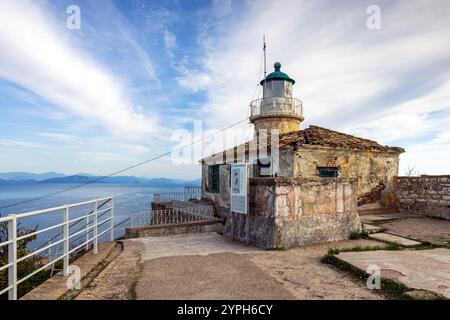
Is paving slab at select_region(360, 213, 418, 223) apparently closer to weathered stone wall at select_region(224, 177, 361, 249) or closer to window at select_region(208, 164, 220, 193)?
weathered stone wall at select_region(224, 177, 361, 249)

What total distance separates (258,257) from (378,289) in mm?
2236

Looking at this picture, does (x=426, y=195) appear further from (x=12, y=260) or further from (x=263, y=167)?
(x=12, y=260)

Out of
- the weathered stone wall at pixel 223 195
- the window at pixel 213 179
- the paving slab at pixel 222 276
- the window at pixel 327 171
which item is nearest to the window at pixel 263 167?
the weathered stone wall at pixel 223 195

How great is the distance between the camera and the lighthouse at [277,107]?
61.5ft

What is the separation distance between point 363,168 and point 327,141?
84.5 inches

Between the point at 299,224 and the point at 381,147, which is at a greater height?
the point at 381,147

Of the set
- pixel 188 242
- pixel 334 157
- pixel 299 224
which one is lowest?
pixel 188 242

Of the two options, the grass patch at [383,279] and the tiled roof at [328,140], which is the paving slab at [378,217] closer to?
the tiled roof at [328,140]

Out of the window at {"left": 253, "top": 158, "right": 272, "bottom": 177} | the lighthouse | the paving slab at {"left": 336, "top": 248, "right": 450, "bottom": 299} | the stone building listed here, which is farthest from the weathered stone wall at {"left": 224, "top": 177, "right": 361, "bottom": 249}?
the lighthouse

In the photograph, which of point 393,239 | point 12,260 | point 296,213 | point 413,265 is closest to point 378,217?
point 393,239

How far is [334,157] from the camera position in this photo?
1152 cm

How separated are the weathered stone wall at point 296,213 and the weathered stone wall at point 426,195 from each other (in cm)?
610
